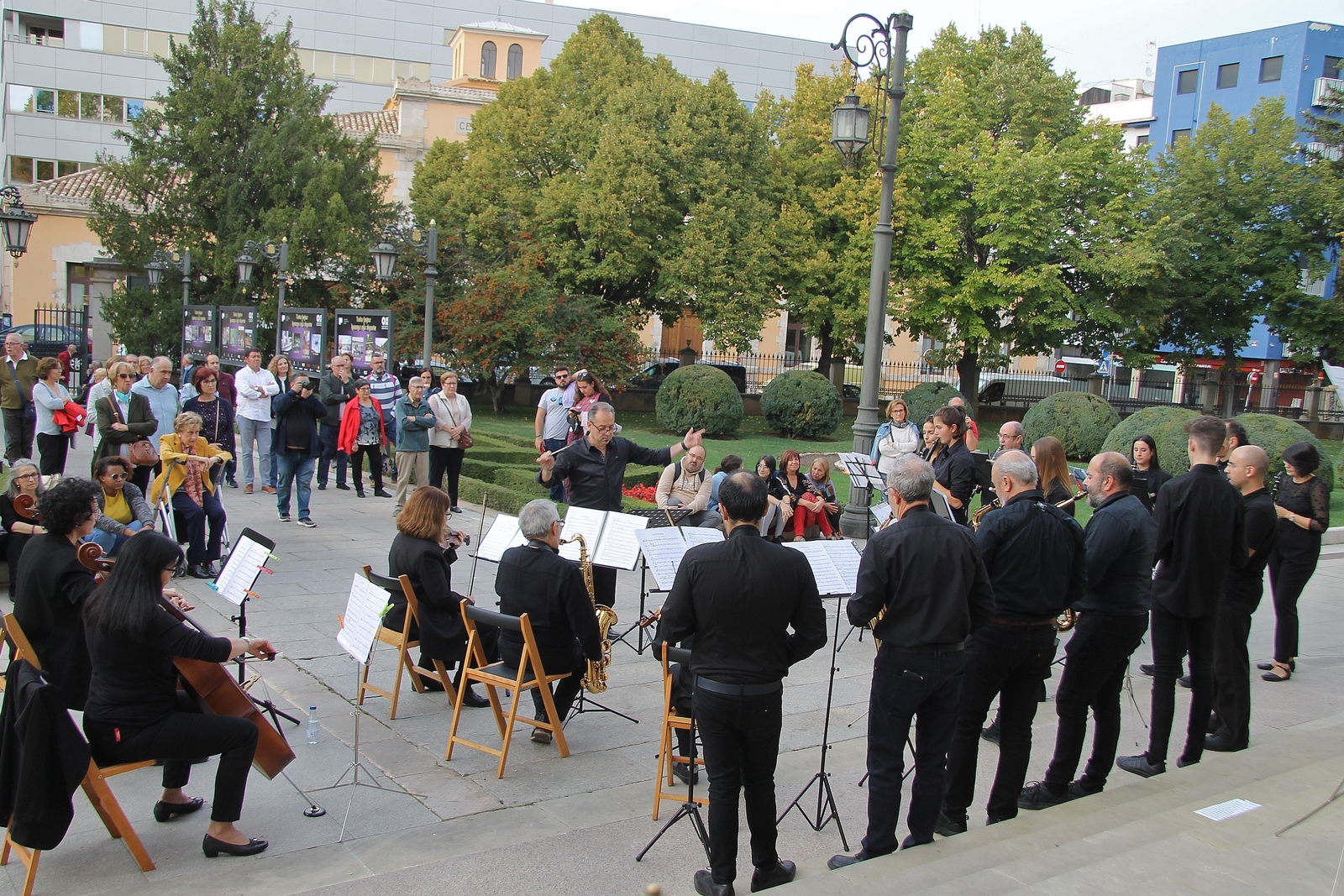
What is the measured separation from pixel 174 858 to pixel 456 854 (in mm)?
1215

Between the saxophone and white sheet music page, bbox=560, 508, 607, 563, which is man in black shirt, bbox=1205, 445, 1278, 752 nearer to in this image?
the saxophone

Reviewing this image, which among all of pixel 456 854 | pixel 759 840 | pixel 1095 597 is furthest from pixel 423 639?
pixel 1095 597

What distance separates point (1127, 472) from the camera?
539cm

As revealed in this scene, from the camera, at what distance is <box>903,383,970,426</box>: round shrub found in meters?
25.7

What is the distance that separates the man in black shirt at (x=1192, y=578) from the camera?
5.71m

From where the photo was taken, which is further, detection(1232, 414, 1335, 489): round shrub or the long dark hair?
detection(1232, 414, 1335, 489): round shrub

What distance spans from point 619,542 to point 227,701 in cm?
302

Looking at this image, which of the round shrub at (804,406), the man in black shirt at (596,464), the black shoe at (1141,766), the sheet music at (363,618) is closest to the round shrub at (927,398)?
the round shrub at (804,406)

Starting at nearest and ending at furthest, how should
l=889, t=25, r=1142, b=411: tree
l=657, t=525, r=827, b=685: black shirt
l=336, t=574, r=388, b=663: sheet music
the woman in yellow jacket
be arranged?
l=657, t=525, r=827, b=685: black shirt < l=336, t=574, r=388, b=663: sheet music < the woman in yellow jacket < l=889, t=25, r=1142, b=411: tree

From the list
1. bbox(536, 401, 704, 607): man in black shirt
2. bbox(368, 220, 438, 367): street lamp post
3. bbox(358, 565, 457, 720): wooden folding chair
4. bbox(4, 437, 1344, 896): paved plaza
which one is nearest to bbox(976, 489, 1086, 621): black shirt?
Answer: bbox(4, 437, 1344, 896): paved plaza

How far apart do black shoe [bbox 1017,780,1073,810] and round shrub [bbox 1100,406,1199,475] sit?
12310 mm

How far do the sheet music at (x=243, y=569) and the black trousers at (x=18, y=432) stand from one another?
833cm

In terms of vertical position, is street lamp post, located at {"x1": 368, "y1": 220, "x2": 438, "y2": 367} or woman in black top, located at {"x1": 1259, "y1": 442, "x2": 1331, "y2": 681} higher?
street lamp post, located at {"x1": 368, "y1": 220, "x2": 438, "y2": 367}

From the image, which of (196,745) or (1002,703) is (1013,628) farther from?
(196,745)
